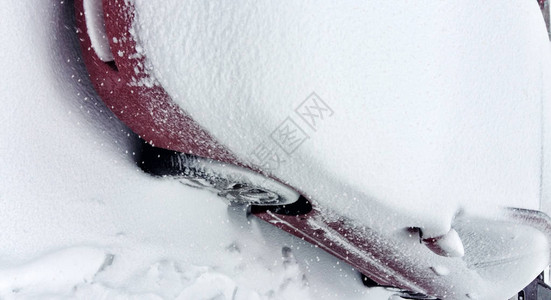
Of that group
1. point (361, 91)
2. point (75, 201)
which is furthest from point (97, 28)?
point (361, 91)

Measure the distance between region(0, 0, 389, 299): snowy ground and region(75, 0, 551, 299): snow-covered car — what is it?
0.21 metres

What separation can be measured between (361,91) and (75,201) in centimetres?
114

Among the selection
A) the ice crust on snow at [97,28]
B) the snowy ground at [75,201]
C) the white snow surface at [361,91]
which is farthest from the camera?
the snowy ground at [75,201]

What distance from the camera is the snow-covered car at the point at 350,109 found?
122cm

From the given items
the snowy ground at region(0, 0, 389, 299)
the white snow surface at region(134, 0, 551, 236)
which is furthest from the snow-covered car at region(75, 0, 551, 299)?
the snowy ground at region(0, 0, 389, 299)

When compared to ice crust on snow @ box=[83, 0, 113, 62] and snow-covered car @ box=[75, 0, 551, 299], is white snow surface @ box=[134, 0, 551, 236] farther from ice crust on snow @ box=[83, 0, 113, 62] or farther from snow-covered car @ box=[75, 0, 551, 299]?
ice crust on snow @ box=[83, 0, 113, 62]

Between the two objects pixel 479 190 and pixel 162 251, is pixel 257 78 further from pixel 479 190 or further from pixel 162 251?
pixel 162 251

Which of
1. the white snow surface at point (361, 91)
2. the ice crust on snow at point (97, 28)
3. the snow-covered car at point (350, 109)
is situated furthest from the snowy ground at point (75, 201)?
the white snow surface at point (361, 91)

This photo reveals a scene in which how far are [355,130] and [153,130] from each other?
0.64 m

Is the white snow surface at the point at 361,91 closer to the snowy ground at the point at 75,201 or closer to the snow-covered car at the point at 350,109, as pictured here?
the snow-covered car at the point at 350,109

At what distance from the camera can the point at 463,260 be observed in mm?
1889

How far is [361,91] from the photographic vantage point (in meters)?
1.28

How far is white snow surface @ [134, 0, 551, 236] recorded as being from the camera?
47.5 inches

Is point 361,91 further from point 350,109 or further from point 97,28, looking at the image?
point 97,28
